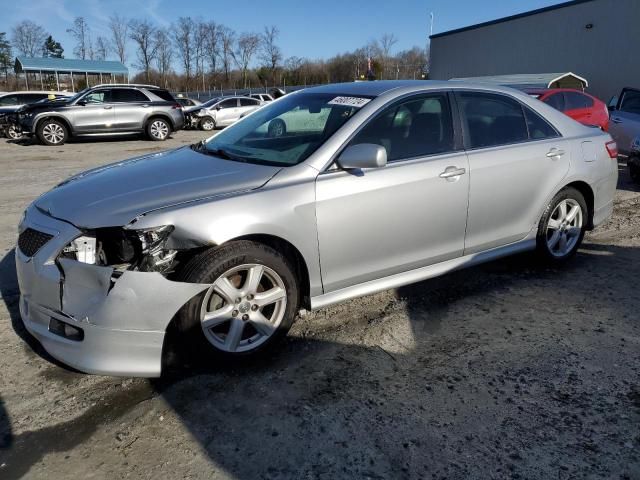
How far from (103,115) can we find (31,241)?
1391cm

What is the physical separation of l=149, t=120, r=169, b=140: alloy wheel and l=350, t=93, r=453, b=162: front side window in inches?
561

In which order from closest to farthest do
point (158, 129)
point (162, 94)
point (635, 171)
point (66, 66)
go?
point (635, 171)
point (158, 129)
point (162, 94)
point (66, 66)

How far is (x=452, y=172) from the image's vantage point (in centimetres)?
353

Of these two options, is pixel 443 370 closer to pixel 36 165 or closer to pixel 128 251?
pixel 128 251

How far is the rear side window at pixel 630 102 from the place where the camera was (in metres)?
10.5

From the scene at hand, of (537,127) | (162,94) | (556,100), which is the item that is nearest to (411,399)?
(537,127)

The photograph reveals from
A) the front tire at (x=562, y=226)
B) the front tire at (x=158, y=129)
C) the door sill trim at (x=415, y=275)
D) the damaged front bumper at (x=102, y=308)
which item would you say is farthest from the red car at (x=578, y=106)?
the front tire at (x=158, y=129)

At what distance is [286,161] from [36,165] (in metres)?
9.88

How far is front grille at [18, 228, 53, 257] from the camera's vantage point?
2.72 m

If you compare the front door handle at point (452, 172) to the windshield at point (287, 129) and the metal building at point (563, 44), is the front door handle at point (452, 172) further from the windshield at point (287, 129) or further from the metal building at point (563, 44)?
the metal building at point (563, 44)

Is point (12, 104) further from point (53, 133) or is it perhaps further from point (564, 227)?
point (564, 227)

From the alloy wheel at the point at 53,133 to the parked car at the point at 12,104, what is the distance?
2.15 m

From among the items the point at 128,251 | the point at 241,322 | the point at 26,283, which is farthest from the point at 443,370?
the point at 26,283

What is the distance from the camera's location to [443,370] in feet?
9.57
